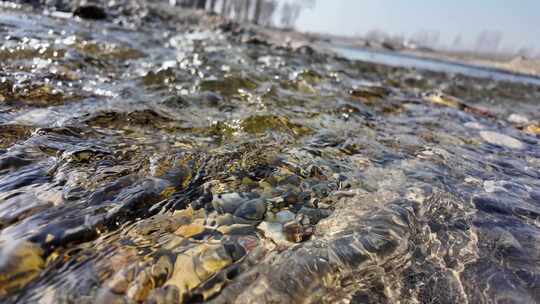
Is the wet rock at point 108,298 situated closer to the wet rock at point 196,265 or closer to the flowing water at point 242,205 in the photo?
the flowing water at point 242,205

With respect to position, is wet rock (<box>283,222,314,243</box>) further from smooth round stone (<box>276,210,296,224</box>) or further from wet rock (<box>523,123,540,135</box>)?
wet rock (<box>523,123,540,135</box>)

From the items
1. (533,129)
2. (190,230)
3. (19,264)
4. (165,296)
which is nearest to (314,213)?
(190,230)

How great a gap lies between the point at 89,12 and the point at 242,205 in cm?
1334

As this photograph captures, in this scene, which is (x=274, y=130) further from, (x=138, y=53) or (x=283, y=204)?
(x=138, y=53)

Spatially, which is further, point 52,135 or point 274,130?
point 274,130

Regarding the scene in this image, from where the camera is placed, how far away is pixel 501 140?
348 cm

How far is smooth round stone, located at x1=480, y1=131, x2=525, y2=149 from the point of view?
3.36 m

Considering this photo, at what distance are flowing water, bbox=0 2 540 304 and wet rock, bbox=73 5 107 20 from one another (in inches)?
399

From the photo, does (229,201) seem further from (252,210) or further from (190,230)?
(190,230)

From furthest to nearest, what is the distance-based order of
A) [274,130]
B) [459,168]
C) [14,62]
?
1. [14,62]
2. [274,130]
3. [459,168]

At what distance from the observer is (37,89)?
2.76 metres

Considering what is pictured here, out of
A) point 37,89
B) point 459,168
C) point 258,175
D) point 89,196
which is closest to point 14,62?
point 37,89

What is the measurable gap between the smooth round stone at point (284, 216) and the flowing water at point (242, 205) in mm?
10

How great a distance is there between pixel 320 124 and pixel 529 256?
1.93m
